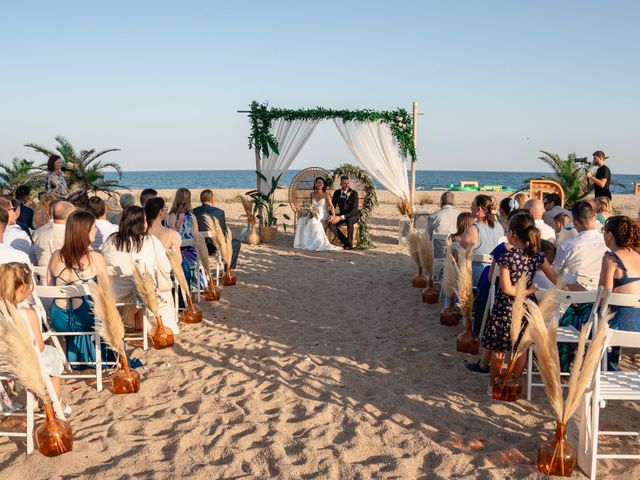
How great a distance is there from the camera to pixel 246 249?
10273 mm

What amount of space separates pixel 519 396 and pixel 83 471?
9.15ft

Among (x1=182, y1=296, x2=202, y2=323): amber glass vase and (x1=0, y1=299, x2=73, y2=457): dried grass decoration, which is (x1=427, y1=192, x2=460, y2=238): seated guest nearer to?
(x1=182, y1=296, x2=202, y2=323): amber glass vase

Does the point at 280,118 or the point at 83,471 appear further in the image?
the point at 280,118

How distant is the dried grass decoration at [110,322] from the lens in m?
3.70

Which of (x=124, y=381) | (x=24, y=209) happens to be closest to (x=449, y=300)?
(x=124, y=381)

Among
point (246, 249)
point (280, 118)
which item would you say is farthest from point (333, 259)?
point (280, 118)

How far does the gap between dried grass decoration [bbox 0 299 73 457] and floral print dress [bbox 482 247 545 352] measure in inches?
111

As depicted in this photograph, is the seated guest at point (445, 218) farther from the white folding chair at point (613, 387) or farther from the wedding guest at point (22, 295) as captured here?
the wedding guest at point (22, 295)

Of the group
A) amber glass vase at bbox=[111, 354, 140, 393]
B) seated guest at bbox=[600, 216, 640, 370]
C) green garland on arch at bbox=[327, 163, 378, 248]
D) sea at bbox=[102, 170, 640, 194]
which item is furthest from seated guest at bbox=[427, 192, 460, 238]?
sea at bbox=[102, 170, 640, 194]

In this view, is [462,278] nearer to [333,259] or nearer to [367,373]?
[367,373]

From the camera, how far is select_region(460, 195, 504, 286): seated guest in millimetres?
5141

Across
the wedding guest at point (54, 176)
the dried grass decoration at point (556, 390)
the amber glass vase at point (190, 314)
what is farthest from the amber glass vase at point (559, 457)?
the wedding guest at point (54, 176)

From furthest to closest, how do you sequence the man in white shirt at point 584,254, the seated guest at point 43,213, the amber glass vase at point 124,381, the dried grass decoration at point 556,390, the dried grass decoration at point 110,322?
the seated guest at point 43,213
the man in white shirt at point 584,254
the amber glass vase at point 124,381
the dried grass decoration at point 110,322
the dried grass decoration at point 556,390

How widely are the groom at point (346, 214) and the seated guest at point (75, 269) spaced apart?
22.2 feet
